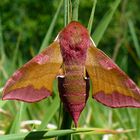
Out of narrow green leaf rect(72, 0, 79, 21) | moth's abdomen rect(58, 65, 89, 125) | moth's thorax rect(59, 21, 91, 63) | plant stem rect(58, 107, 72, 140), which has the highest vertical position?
narrow green leaf rect(72, 0, 79, 21)

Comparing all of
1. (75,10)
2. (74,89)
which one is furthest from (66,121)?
(75,10)

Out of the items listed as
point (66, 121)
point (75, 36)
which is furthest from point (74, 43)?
point (66, 121)

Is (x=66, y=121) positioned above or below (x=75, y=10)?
below

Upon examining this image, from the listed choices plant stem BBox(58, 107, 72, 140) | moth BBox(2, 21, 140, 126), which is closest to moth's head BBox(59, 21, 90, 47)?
moth BBox(2, 21, 140, 126)

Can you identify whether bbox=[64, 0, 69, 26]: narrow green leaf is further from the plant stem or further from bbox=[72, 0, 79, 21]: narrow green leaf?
the plant stem

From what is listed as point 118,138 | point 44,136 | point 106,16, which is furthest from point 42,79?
point 118,138

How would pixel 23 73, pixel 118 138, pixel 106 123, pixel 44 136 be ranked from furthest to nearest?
1. pixel 106 123
2. pixel 118 138
3. pixel 23 73
4. pixel 44 136

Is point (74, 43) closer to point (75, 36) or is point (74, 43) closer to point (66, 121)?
point (75, 36)

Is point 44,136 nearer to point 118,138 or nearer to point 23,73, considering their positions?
point 23,73

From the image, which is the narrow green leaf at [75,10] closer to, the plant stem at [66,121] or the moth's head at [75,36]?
the moth's head at [75,36]
